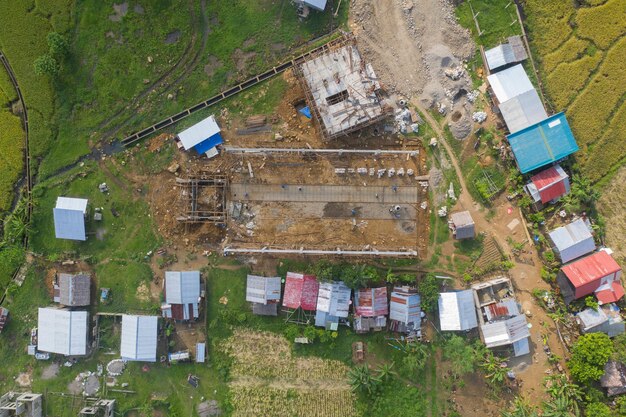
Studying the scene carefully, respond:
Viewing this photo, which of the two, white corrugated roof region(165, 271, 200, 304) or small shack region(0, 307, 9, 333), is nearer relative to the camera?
white corrugated roof region(165, 271, 200, 304)

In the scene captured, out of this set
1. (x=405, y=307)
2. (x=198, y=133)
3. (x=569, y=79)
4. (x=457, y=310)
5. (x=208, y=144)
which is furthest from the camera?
(x=208, y=144)

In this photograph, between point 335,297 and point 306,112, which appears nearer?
point 335,297

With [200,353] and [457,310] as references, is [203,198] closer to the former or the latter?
[200,353]

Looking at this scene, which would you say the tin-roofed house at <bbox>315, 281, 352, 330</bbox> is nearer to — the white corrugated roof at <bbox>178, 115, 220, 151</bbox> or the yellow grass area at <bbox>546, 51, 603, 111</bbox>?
the white corrugated roof at <bbox>178, 115, 220, 151</bbox>

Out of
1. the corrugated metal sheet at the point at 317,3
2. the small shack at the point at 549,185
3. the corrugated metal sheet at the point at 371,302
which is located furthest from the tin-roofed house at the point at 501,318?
the corrugated metal sheet at the point at 317,3

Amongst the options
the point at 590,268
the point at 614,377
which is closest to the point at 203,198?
the point at 590,268

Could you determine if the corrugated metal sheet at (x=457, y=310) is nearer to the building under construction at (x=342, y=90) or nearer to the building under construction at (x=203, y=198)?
the building under construction at (x=342, y=90)

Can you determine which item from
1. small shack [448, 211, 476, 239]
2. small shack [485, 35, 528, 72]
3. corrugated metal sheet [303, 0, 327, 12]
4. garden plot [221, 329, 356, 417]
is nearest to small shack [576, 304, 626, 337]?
small shack [448, 211, 476, 239]

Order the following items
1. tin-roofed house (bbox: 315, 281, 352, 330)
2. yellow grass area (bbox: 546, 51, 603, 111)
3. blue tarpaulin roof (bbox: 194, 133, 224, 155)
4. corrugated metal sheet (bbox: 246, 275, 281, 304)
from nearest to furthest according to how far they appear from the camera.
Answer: tin-roofed house (bbox: 315, 281, 352, 330)
corrugated metal sheet (bbox: 246, 275, 281, 304)
yellow grass area (bbox: 546, 51, 603, 111)
blue tarpaulin roof (bbox: 194, 133, 224, 155)
